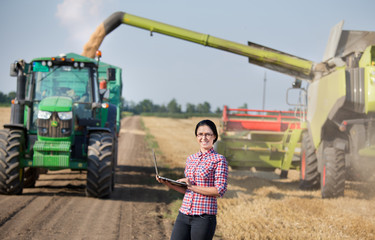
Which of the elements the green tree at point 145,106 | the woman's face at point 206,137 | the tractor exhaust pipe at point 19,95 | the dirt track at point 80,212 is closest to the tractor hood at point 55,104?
the tractor exhaust pipe at point 19,95

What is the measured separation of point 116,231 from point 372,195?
4.96 meters

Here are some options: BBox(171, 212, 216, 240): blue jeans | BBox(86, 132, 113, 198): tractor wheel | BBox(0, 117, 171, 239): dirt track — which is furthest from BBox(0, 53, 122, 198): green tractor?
BBox(171, 212, 216, 240): blue jeans

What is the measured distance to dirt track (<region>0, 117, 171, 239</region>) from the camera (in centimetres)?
502

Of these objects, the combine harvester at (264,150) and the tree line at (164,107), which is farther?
the tree line at (164,107)

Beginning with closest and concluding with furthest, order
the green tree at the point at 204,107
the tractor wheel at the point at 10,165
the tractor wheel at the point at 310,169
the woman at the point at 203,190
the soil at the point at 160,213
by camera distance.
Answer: the woman at the point at 203,190 < the soil at the point at 160,213 < the tractor wheel at the point at 10,165 < the tractor wheel at the point at 310,169 < the green tree at the point at 204,107

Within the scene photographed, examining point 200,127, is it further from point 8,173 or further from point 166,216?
point 8,173

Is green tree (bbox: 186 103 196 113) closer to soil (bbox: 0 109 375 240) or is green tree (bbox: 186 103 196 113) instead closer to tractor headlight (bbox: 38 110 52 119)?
soil (bbox: 0 109 375 240)

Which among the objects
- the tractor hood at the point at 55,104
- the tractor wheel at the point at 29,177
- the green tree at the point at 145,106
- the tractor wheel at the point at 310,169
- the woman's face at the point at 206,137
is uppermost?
the green tree at the point at 145,106

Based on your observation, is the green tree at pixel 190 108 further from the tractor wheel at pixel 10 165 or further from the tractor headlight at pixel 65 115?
the tractor wheel at pixel 10 165

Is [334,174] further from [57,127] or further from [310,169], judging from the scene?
[57,127]

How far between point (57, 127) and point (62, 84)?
3.62 feet

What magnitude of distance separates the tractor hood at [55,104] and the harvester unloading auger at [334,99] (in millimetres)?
3649

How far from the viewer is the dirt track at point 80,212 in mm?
5020

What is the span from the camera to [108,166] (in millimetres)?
6918
